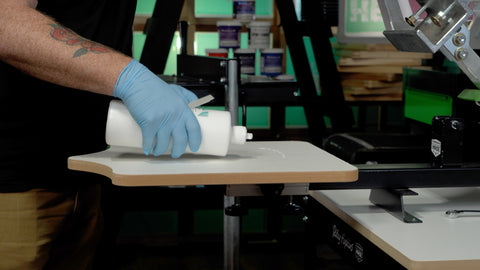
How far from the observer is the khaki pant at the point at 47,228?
1.43m

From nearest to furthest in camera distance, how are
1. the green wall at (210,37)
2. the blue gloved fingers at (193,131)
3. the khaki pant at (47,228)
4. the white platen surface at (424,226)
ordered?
the white platen surface at (424,226), the blue gloved fingers at (193,131), the khaki pant at (47,228), the green wall at (210,37)

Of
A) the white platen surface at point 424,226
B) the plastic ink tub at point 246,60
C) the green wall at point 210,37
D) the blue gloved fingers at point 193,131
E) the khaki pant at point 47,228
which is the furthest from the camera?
the green wall at point 210,37

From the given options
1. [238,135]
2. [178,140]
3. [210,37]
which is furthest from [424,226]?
[210,37]

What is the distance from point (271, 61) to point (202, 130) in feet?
5.87

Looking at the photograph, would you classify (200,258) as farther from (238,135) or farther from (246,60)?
(238,135)

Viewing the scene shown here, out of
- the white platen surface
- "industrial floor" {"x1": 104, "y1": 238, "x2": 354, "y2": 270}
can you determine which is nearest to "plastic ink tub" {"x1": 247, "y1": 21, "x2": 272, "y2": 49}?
"industrial floor" {"x1": 104, "y1": 238, "x2": 354, "y2": 270}

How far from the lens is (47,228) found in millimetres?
1472

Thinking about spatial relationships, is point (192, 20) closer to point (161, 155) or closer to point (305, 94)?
point (305, 94)

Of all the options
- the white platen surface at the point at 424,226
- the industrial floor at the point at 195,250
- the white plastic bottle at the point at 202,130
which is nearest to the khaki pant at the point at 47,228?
the white plastic bottle at the point at 202,130

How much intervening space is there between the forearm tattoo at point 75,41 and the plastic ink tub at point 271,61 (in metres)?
1.74

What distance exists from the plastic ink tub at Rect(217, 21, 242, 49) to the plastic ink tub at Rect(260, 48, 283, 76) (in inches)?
5.7

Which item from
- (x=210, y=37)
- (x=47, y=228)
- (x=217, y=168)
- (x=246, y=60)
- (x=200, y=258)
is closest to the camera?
(x=217, y=168)

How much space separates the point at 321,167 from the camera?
3.83 ft

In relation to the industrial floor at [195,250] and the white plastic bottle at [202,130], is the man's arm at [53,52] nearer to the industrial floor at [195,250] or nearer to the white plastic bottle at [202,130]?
the white plastic bottle at [202,130]
